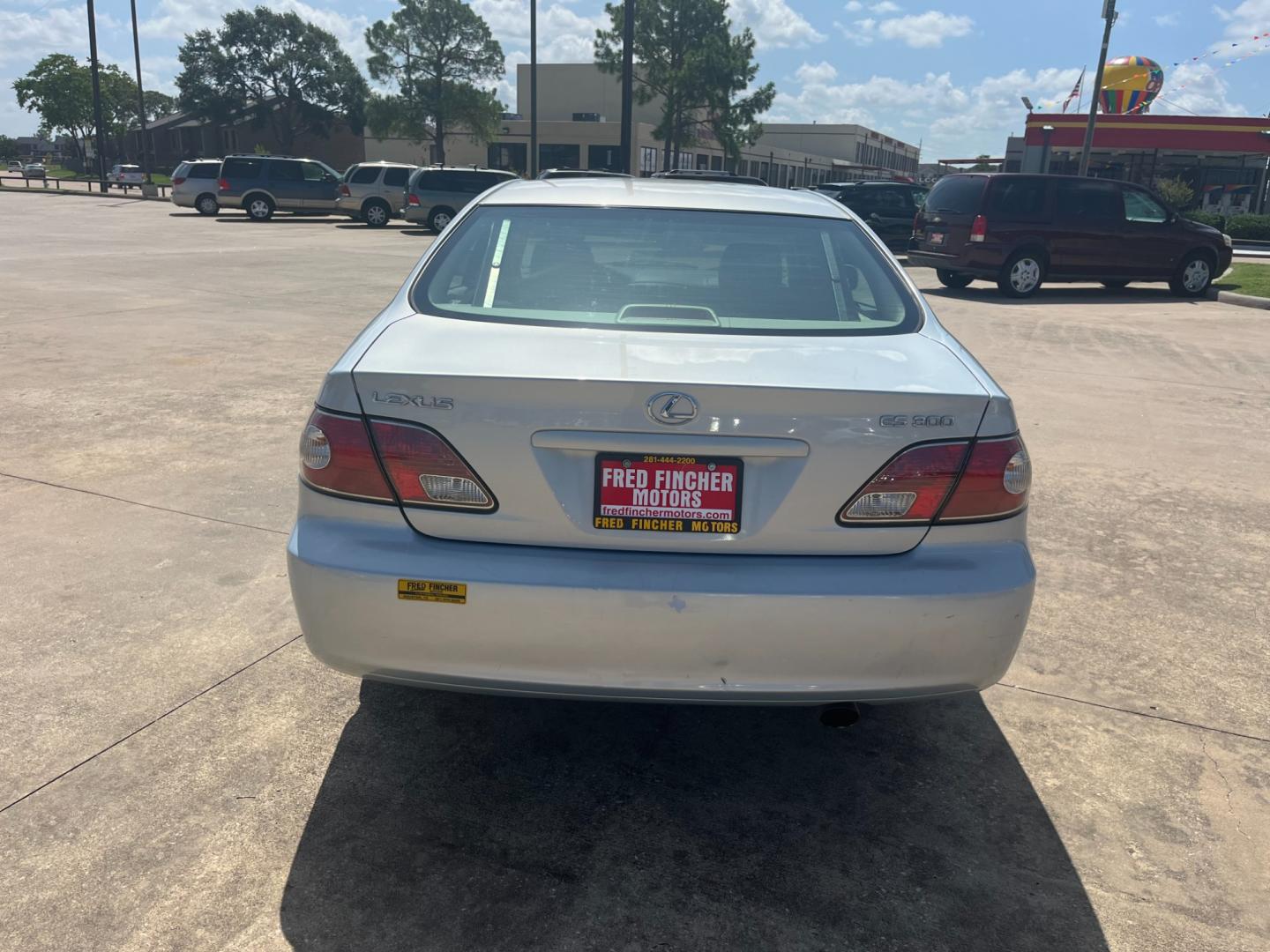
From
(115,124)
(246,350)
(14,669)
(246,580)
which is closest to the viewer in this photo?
(14,669)

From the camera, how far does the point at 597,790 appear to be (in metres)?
2.96

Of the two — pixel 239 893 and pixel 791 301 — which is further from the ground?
pixel 791 301

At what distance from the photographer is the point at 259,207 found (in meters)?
30.6

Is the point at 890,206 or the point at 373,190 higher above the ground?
the point at 373,190

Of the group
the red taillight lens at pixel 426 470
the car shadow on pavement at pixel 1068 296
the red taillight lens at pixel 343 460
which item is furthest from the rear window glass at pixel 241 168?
the red taillight lens at pixel 426 470

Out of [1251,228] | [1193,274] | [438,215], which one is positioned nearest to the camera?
[1193,274]

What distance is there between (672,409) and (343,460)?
2.82ft

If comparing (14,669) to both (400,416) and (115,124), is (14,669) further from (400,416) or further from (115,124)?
(115,124)

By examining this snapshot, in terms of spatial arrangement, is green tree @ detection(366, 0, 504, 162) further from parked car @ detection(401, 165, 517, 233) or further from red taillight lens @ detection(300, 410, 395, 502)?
red taillight lens @ detection(300, 410, 395, 502)

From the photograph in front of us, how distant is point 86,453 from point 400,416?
4.36 m

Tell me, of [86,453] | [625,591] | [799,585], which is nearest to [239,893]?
[625,591]

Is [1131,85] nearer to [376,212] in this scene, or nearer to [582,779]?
[376,212]

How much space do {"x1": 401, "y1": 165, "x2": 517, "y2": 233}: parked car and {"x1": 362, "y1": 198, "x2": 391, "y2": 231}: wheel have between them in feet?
8.46

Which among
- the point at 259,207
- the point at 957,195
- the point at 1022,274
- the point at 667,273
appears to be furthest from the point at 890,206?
the point at 667,273
